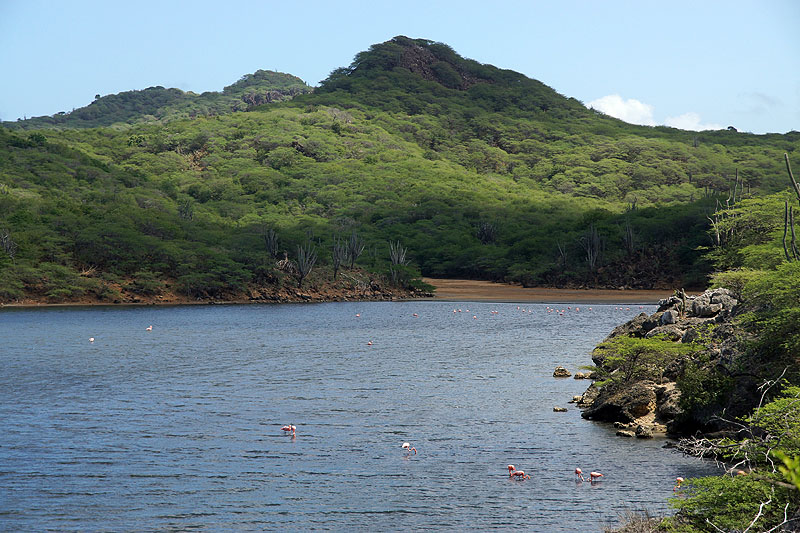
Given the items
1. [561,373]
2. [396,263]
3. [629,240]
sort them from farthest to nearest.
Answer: [629,240] < [396,263] < [561,373]

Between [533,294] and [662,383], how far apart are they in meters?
52.5

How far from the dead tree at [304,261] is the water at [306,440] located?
2869 centimetres

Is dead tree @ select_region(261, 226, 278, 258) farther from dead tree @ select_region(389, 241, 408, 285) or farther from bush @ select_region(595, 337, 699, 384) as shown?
bush @ select_region(595, 337, 699, 384)

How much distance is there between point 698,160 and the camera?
148 meters

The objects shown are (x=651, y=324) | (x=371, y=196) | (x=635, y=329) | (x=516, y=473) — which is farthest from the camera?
(x=371, y=196)

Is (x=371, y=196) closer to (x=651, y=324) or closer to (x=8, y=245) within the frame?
(x=8, y=245)

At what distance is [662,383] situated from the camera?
2239cm

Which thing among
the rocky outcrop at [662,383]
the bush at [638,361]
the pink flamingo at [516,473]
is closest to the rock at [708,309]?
the rocky outcrop at [662,383]

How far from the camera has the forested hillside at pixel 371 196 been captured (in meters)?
65.9

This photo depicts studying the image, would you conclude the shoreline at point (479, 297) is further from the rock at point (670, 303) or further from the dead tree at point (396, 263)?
the rock at point (670, 303)

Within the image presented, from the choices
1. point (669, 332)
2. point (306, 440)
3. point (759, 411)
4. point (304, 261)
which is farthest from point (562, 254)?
point (759, 411)

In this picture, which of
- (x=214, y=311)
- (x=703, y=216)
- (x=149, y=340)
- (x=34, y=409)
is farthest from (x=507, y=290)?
(x=34, y=409)

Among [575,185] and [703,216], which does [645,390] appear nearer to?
[703,216]

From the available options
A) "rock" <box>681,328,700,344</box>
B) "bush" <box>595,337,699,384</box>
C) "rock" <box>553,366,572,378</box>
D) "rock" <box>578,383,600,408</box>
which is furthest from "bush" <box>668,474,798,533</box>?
"rock" <box>553,366,572,378</box>
